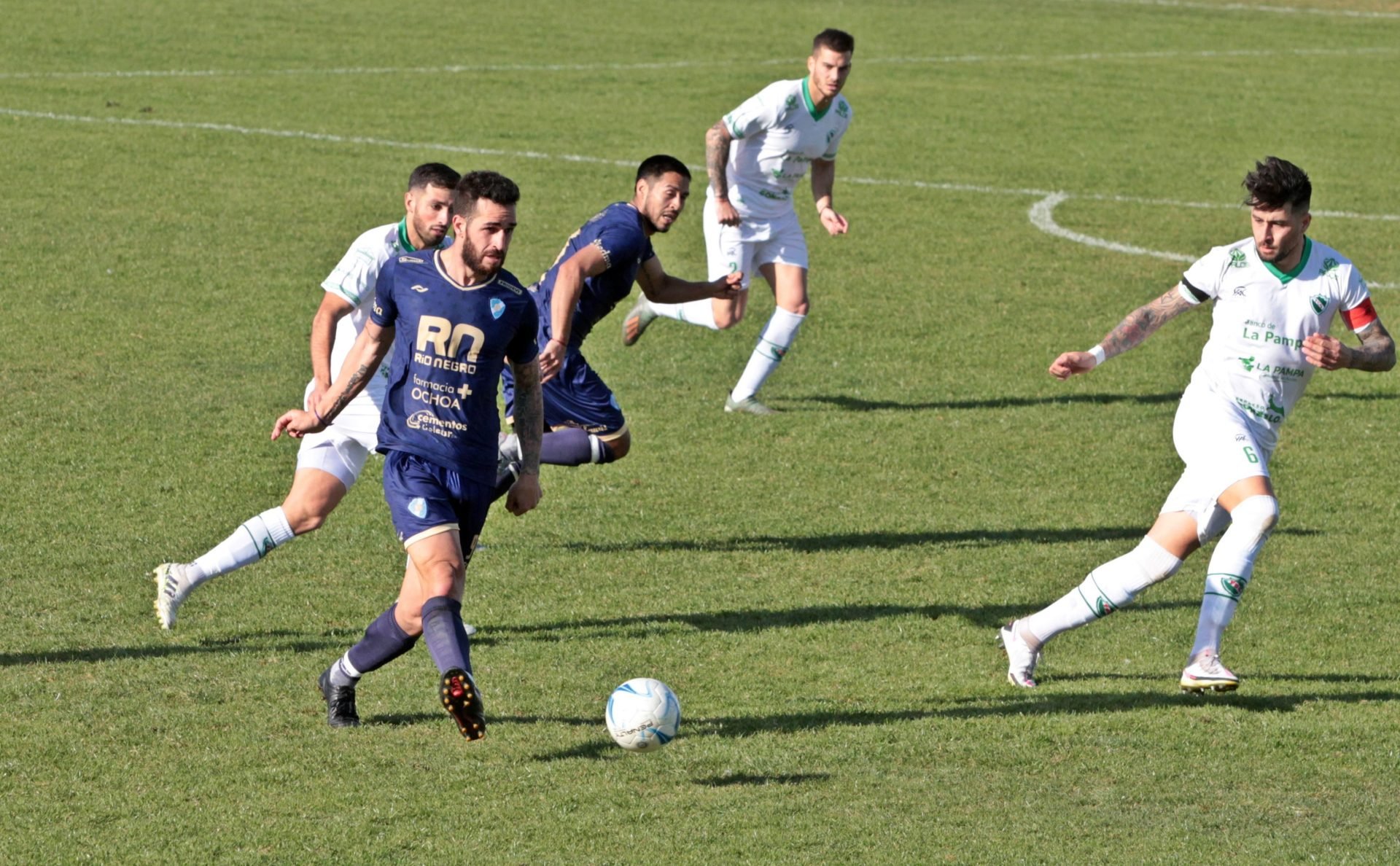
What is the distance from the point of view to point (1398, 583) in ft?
33.5

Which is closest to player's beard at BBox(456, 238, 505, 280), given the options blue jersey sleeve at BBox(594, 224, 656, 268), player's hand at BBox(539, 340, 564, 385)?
player's hand at BBox(539, 340, 564, 385)

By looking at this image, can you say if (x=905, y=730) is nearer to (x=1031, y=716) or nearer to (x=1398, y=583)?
(x=1031, y=716)

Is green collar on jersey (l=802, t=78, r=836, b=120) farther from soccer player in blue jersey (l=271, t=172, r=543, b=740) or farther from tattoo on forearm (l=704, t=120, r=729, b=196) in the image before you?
soccer player in blue jersey (l=271, t=172, r=543, b=740)

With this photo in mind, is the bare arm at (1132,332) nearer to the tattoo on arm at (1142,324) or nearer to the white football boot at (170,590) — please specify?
the tattoo on arm at (1142,324)

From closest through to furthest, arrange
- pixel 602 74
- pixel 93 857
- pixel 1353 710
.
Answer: pixel 93 857
pixel 1353 710
pixel 602 74

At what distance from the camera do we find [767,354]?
1361cm

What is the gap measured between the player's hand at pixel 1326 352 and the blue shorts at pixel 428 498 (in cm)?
350

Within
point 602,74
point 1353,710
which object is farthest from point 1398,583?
point 602,74

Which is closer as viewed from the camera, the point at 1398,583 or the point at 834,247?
the point at 1398,583

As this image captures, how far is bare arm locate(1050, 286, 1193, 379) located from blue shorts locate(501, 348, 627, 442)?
2.97 m

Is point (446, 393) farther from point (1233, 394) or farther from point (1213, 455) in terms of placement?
point (1233, 394)

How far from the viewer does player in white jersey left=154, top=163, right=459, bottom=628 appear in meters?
8.67

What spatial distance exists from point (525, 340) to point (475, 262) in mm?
386

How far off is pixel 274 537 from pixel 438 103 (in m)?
17.5
